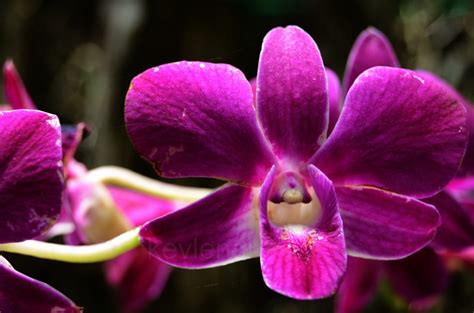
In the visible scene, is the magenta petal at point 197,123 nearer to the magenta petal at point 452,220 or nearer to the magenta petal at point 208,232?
the magenta petal at point 208,232

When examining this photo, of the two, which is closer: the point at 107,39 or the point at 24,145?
the point at 24,145

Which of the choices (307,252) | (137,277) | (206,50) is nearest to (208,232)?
(307,252)

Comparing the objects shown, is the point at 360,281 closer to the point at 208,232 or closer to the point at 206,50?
the point at 208,232

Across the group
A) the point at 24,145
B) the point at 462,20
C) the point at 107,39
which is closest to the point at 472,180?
the point at 24,145

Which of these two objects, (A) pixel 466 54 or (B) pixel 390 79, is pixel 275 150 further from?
(A) pixel 466 54

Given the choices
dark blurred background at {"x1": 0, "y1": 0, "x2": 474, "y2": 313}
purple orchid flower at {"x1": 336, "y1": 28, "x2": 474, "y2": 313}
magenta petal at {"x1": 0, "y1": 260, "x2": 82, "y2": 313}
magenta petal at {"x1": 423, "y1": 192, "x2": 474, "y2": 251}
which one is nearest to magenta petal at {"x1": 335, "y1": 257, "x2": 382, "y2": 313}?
purple orchid flower at {"x1": 336, "y1": 28, "x2": 474, "y2": 313}

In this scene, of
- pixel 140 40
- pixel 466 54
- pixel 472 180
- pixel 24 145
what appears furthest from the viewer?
pixel 140 40
